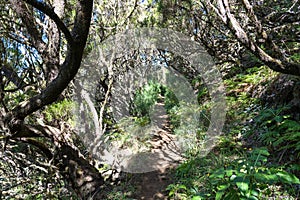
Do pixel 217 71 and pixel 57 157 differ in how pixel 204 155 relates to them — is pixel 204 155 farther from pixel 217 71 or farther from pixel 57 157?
pixel 217 71

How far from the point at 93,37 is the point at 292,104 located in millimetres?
3928

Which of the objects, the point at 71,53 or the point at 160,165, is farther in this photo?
the point at 160,165

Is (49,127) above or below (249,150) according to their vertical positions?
above

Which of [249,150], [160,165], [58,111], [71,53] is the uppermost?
[71,53]

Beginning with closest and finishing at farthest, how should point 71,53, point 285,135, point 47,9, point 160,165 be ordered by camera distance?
point 47,9
point 71,53
point 285,135
point 160,165

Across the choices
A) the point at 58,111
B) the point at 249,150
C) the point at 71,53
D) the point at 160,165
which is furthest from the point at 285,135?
the point at 58,111

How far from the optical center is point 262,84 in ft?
13.7

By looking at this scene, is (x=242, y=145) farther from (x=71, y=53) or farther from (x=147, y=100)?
(x=147, y=100)

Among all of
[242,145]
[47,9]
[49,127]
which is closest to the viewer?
[47,9]

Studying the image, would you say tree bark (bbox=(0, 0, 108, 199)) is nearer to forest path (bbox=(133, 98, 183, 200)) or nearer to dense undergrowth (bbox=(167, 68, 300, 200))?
forest path (bbox=(133, 98, 183, 200))

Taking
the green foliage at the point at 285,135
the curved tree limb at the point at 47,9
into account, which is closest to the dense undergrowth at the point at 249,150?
the green foliage at the point at 285,135

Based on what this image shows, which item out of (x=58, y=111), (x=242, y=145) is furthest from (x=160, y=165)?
(x=58, y=111)

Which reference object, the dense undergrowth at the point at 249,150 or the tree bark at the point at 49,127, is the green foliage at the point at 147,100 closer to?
the dense undergrowth at the point at 249,150

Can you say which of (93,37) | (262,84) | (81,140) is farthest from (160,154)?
(93,37)
